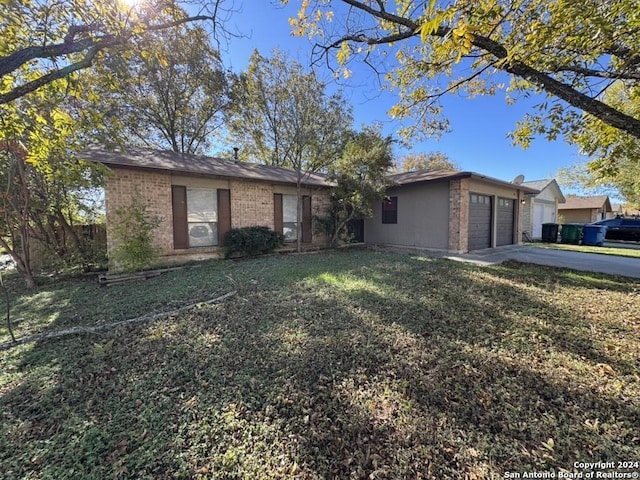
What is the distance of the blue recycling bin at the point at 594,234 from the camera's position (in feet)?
45.8

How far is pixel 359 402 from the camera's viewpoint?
229 centimetres

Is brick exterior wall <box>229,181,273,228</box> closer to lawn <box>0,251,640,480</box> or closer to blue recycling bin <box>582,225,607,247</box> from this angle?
lawn <box>0,251,640,480</box>

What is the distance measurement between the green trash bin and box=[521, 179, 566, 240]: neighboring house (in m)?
2.26

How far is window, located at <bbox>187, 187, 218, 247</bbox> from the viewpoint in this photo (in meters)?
8.71

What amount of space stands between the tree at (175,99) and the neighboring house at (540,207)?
2012cm

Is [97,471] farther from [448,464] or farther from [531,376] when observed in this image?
[531,376]

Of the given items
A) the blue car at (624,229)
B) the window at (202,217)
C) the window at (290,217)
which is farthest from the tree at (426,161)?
the window at (202,217)

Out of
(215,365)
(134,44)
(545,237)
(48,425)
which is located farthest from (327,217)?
(545,237)

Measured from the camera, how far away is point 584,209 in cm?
2809

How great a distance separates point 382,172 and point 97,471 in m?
9.66

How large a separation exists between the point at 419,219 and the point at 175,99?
1408 cm

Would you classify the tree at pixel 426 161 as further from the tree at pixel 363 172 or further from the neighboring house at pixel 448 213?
the tree at pixel 363 172

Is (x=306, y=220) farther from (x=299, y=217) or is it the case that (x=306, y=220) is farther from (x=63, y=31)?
(x=63, y=31)

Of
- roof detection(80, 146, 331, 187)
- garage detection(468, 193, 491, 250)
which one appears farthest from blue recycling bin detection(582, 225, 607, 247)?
roof detection(80, 146, 331, 187)
